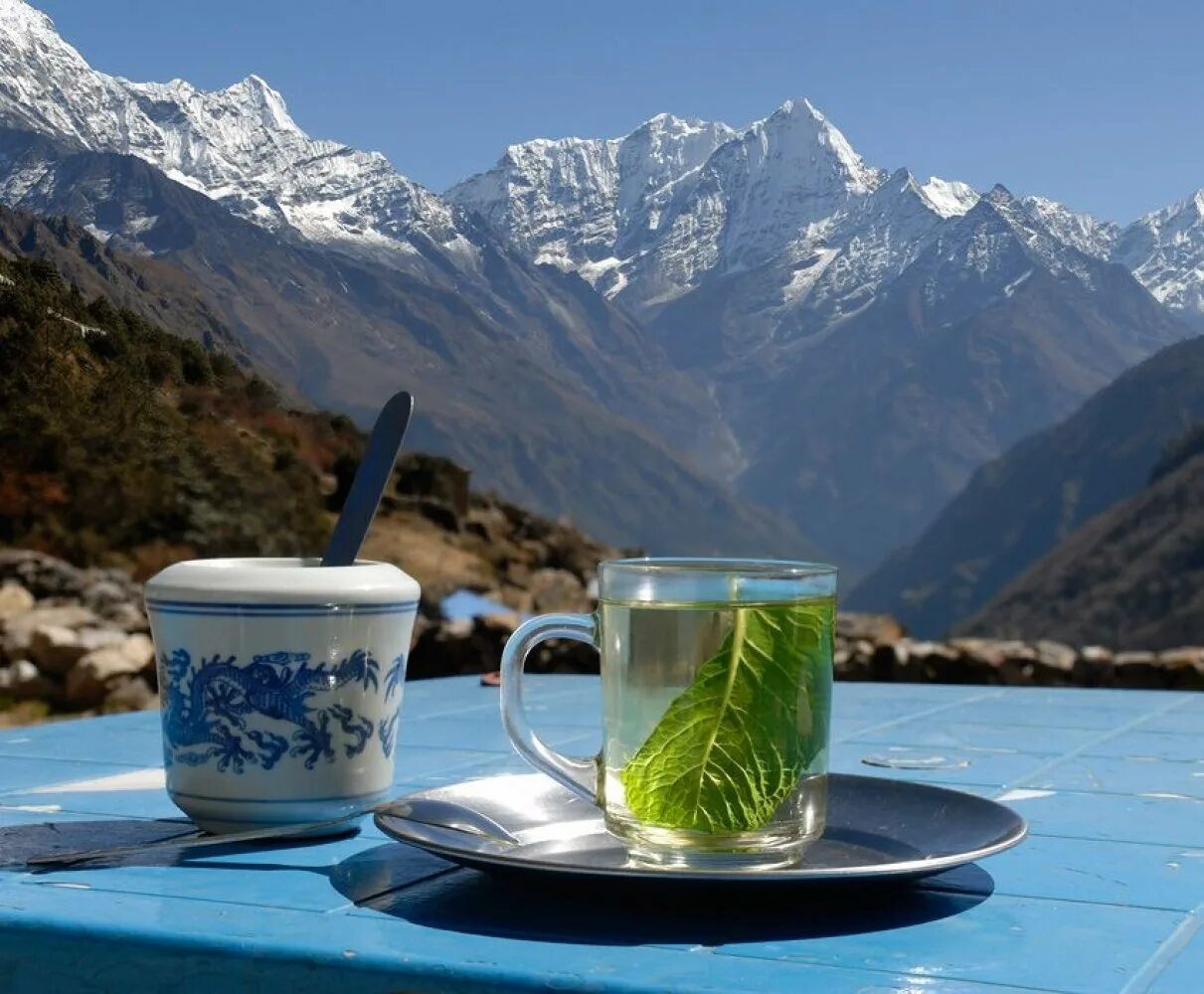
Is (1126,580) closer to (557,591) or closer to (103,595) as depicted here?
(557,591)

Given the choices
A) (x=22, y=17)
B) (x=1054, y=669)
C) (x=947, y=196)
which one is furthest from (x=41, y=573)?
(x=947, y=196)

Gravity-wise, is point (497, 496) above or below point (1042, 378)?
below

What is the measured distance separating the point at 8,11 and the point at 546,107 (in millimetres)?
1808

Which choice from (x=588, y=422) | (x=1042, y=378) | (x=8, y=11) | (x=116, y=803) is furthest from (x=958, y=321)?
(x=116, y=803)

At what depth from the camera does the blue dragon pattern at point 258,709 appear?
35.7 inches

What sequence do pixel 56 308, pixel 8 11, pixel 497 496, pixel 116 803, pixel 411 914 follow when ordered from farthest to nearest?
pixel 497 496
pixel 8 11
pixel 56 308
pixel 116 803
pixel 411 914

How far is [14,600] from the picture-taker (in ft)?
11.4

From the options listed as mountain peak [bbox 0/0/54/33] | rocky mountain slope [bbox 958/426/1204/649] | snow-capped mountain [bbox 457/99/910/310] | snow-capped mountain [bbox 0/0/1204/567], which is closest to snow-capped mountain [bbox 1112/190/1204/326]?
snow-capped mountain [bbox 0/0/1204/567]

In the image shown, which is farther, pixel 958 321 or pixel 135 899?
pixel 958 321

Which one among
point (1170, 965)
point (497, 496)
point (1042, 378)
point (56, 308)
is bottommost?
point (1170, 965)

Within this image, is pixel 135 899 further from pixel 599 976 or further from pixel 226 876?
pixel 599 976

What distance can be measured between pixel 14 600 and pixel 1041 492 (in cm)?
842

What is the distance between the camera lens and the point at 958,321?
9.38 meters

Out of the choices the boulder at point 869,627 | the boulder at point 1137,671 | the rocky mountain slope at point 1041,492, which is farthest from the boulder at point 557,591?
the rocky mountain slope at point 1041,492
